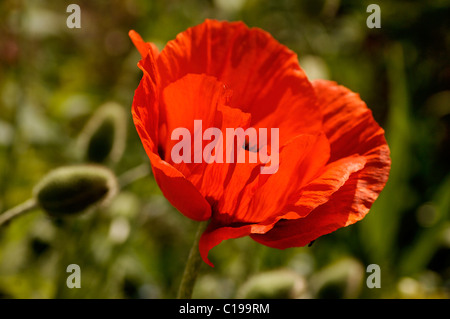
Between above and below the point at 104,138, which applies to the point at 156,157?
below

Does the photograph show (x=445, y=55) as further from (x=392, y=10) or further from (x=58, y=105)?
(x=58, y=105)

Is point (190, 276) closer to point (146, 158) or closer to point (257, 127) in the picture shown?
point (257, 127)

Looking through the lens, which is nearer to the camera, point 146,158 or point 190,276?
point 190,276

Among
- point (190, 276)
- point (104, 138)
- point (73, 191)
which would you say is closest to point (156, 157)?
point (190, 276)

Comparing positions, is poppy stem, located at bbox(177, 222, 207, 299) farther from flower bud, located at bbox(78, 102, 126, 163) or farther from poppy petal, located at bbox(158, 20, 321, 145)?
flower bud, located at bbox(78, 102, 126, 163)

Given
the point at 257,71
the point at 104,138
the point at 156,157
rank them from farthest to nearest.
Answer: the point at 104,138 → the point at 257,71 → the point at 156,157

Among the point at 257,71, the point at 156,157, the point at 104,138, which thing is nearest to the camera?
the point at 156,157

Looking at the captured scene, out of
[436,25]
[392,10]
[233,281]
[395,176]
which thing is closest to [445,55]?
[436,25]
